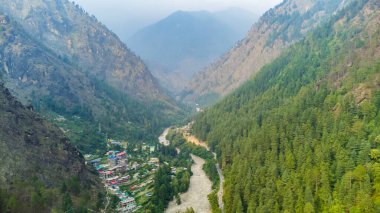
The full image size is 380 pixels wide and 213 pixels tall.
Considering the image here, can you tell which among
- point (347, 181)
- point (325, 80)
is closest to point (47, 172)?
point (347, 181)

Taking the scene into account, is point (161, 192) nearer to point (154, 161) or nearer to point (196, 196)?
point (196, 196)

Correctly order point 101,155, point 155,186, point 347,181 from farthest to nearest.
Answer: point 101,155, point 155,186, point 347,181

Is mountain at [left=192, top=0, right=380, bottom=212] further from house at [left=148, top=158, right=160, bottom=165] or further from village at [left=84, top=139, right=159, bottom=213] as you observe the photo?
village at [left=84, top=139, right=159, bottom=213]

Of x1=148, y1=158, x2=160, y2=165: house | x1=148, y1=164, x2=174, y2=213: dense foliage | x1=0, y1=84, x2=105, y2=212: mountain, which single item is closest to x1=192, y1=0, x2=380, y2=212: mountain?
x1=148, y1=164, x2=174, y2=213: dense foliage

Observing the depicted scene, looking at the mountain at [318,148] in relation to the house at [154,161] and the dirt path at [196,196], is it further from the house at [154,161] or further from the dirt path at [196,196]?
the house at [154,161]

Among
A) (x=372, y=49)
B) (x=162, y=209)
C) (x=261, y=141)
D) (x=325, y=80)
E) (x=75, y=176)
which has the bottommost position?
(x=162, y=209)

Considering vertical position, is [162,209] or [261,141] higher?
[261,141]

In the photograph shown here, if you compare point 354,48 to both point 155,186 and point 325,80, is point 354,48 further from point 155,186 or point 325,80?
point 155,186
